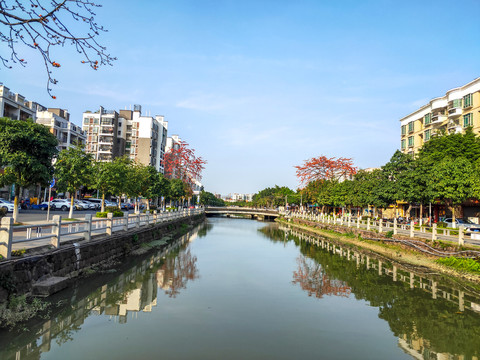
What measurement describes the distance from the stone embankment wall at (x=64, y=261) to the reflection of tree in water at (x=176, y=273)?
98.2 inches

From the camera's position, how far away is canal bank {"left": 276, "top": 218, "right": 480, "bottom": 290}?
51.6ft

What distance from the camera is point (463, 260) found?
52.3 feet

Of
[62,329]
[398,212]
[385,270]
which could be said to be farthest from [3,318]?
[398,212]

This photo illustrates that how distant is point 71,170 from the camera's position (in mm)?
20844

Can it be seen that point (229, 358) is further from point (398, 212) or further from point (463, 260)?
point (398, 212)

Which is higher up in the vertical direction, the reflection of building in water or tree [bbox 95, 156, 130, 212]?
tree [bbox 95, 156, 130, 212]

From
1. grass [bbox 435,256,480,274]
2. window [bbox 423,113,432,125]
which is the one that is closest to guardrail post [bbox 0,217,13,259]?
grass [bbox 435,256,480,274]

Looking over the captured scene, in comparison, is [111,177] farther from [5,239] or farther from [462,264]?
[462,264]

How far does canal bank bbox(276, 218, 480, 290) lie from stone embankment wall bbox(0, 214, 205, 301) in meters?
16.1

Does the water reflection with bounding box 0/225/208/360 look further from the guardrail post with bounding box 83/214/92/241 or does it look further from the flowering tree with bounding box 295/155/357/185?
the flowering tree with bounding box 295/155/357/185

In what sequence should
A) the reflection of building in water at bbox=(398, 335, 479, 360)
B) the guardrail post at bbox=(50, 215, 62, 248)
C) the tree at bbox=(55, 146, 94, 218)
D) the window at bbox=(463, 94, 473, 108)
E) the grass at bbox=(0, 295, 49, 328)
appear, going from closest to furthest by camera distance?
the grass at bbox=(0, 295, 49, 328), the reflection of building in water at bbox=(398, 335, 479, 360), the guardrail post at bbox=(50, 215, 62, 248), the tree at bbox=(55, 146, 94, 218), the window at bbox=(463, 94, 473, 108)

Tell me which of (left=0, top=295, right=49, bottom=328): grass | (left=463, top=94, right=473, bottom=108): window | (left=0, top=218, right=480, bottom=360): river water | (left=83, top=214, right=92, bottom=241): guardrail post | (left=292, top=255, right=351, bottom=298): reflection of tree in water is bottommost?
(left=292, top=255, right=351, bottom=298): reflection of tree in water

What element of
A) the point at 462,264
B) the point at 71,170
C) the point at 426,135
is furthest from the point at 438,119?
the point at 71,170

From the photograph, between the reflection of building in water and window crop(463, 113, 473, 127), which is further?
window crop(463, 113, 473, 127)
